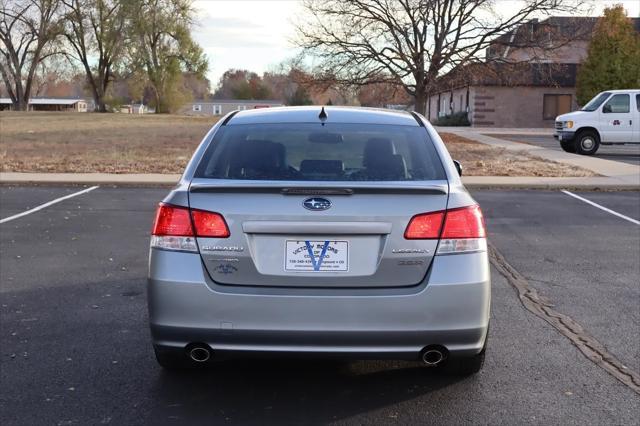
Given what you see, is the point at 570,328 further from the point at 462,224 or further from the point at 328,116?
the point at 328,116

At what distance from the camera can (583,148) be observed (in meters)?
23.9

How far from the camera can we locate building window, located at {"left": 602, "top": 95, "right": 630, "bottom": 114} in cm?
2336

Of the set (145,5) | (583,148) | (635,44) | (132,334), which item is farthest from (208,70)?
(132,334)

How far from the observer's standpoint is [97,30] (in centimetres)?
6344

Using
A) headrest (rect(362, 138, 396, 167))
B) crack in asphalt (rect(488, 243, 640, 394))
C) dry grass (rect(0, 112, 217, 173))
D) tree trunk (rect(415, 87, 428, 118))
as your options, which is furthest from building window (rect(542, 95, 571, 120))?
headrest (rect(362, 138, 396, 167))

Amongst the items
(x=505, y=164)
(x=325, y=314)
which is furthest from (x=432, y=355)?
(x=505, y=164)

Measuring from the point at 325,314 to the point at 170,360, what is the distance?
115 cm

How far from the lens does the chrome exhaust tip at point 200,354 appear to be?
12.6ft

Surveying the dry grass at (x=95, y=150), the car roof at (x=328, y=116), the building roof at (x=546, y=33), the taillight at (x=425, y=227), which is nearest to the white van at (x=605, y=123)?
the building roof at (x=546, y=33)

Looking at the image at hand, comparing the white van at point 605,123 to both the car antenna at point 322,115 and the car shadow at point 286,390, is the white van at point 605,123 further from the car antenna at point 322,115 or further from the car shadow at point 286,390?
the car shadow at point 286,390

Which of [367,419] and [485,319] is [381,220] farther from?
[367,419]

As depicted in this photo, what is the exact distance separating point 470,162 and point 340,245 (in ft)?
52.4

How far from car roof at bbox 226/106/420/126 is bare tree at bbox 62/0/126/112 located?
59.0 meters

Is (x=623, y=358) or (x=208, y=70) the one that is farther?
(x=208, y=70)
